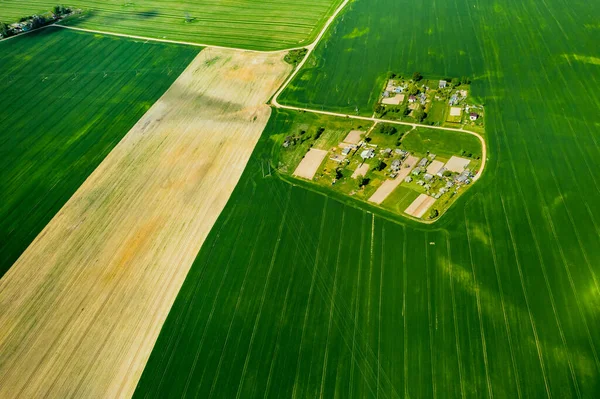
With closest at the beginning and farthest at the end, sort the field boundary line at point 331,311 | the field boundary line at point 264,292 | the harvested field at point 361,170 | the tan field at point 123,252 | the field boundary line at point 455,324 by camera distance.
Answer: the field boundary line at point 455,324, the field boundary line at point 331,311, the field boundary line at point 264,292, the tan field at point 123,252, the harvested field at point 361,170

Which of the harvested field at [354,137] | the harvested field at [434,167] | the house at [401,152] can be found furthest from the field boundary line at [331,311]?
the harvested field at [354,137]

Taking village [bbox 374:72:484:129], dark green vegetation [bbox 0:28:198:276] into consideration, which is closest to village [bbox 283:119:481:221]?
village [bbox 374:72:484:129]

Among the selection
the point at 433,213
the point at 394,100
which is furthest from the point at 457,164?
the point at 394,100

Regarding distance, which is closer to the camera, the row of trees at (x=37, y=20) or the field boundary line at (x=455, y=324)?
the field boundary line at (x=455, y=324)

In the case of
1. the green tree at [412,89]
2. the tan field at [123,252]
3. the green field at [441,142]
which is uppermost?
the green tree at [412,89]

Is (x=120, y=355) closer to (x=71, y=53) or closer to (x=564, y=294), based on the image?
(x=564, y=294)

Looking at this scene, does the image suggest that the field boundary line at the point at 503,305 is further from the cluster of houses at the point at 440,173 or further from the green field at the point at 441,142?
the green field at the point at 441,142

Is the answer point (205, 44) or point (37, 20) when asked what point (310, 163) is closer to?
point (205, 44)

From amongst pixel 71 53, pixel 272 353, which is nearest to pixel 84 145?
pixel 71 53
